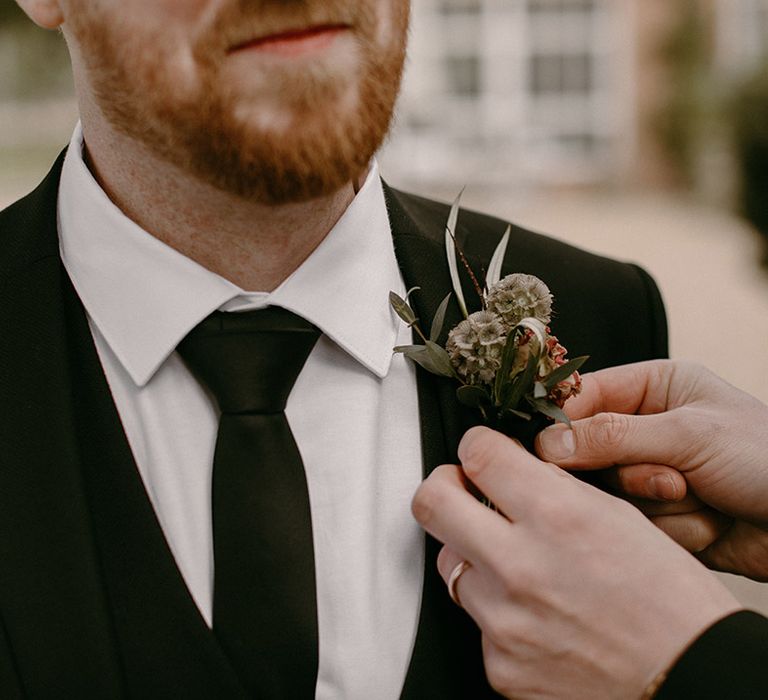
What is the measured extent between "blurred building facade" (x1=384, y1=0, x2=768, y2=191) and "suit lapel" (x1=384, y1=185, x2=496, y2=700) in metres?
16.2

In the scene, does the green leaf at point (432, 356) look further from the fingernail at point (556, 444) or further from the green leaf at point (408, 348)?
the fingernail at point (556, 444)

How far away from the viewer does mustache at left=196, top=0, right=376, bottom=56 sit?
134 cm

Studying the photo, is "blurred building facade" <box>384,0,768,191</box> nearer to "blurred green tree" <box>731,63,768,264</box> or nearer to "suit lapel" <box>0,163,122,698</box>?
"blurred green tree" <box>731,63,768,264</box>

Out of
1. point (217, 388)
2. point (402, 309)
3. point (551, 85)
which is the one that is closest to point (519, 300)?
point (402, 309)

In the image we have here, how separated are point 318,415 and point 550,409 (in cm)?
36

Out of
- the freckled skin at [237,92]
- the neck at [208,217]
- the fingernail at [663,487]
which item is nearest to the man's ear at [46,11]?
the freckled skin at [237,92]

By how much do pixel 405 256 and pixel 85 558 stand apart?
697 mm

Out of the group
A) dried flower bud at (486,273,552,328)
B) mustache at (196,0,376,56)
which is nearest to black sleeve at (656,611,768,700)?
dried flower bud at (486,273,552,328)

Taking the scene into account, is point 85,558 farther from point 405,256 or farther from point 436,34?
point 436,34

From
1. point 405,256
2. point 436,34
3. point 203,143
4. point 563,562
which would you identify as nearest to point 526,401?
point 563,562

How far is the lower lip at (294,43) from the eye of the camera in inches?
53.6

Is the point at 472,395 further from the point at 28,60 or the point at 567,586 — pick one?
the point at 28,60

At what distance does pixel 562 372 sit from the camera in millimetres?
1364

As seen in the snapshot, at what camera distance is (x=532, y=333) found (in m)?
1.40
